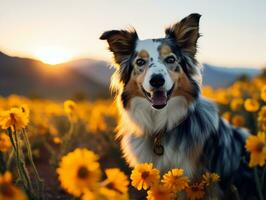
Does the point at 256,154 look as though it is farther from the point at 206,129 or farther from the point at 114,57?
the point at 114,57

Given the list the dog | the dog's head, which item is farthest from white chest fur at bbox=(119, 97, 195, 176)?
the dog's head

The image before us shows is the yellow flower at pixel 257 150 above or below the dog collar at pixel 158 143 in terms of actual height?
above

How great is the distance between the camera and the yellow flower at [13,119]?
307 centimetres

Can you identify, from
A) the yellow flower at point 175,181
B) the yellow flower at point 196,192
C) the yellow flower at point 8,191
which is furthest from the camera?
the yellow flower at point 196,192

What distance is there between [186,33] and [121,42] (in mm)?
756

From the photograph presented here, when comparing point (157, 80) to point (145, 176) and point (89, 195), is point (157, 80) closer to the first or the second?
point (145, 176)

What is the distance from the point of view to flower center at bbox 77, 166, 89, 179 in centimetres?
186

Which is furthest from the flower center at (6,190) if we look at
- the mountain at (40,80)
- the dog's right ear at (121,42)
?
the mountain at (40,80)

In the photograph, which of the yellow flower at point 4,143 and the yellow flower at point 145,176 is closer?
the yellow flower at point 145,176

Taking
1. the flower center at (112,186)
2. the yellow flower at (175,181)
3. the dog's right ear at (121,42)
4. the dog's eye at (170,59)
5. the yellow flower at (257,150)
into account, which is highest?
the dog's right ear at (121,42)

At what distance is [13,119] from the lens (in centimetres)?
308

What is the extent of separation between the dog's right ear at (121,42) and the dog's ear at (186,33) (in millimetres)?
411

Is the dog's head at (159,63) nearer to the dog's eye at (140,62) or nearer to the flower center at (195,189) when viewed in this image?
the dog's eye at (140,62)

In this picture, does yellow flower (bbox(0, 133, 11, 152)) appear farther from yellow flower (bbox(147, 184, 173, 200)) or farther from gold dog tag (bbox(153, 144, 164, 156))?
gold dog tag (bbox(153, 144, 164, 156))
